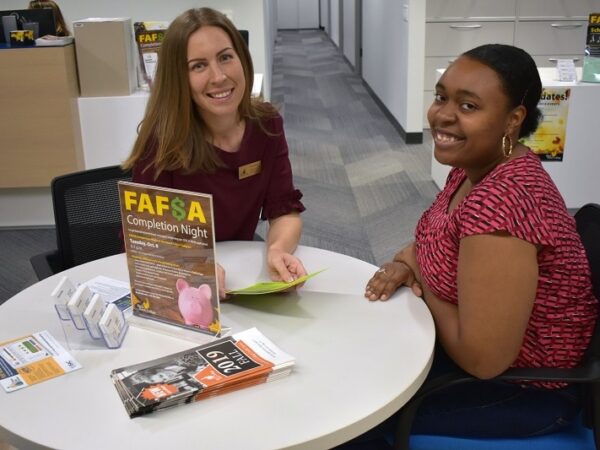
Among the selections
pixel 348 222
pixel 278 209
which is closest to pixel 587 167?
pixel 348 222

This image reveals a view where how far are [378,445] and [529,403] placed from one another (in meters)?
0.35

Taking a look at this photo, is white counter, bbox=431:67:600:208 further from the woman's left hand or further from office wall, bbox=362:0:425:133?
the woman's left hand

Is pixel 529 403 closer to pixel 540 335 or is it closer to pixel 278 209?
pixel 540 335

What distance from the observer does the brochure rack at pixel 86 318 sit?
138 cm

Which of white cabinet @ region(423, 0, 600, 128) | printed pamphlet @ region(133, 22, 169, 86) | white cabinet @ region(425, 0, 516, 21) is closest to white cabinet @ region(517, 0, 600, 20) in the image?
white cabinet @ region(423, 0, 600, 128)

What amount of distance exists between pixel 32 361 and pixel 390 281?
2.64ft

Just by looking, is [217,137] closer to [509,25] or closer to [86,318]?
[86,318]

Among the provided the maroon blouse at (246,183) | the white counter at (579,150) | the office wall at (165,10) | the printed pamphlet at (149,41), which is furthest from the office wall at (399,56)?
the maroon blouse at (246,183)

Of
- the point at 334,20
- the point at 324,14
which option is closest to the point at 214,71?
the point at 334,20

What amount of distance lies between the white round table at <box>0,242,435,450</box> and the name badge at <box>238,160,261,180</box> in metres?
0.43

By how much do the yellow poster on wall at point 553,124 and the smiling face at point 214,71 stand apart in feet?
7.72

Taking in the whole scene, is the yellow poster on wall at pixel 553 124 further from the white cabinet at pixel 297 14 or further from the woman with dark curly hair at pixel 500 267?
the white cabinet at pixel 297 14

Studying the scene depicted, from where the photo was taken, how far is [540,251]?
4.49 feet

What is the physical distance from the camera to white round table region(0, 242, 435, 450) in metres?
1.13
